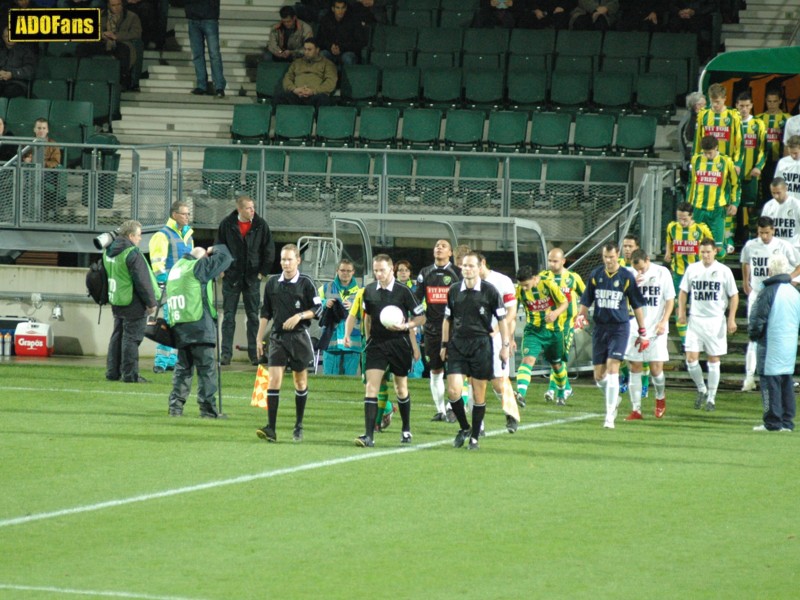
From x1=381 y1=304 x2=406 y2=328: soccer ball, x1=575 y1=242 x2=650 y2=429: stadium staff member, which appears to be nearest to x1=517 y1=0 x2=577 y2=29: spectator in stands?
x1=575 y1=242 x2=650 y2=429: stadium staff member

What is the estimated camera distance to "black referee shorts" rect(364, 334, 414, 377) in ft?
44.7

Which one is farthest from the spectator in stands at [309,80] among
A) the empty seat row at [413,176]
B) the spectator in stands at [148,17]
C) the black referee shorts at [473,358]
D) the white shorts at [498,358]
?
the black referee shorts at [473,358]

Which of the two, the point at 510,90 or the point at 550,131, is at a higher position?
the point at 510,90

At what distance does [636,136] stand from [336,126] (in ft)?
16.7

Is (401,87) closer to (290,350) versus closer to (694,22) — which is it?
(694,22)

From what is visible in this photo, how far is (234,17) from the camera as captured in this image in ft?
96.8

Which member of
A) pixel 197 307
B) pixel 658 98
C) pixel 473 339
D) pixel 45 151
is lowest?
pixel 473 339

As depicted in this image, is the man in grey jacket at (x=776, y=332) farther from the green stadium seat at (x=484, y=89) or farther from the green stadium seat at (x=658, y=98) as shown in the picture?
the green stadium seat at (x=484, y=89)

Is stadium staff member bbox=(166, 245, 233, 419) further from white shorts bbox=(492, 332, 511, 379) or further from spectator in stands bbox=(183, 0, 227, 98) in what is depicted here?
spectator in stands bbox=(183, 0, 227, 98)

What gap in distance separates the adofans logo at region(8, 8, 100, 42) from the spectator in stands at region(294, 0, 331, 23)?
453 inches

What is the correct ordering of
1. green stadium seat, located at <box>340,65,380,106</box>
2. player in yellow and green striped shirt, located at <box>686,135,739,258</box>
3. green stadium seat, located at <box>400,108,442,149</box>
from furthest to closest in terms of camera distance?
1. green stadium seat, located at <box>340,65,380,106</box>
2. green stadium seat, located at <box>400,108,442,149</box>
3. player in yellow and green striped shirt, located at <box>686,135,739,258</box>

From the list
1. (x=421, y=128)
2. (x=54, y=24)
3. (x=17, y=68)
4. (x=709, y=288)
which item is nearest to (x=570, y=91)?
(x=421, y=128)

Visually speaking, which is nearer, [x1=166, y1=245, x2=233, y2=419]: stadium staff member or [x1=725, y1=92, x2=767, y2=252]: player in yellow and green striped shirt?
[x1=166, y1=245, x2=233, y2=419]: stadium staff member

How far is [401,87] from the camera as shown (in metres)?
25.8
